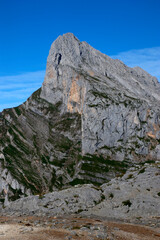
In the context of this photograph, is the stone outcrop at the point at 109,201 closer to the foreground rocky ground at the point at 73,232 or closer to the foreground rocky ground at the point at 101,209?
the foreground rocky ground at the point at 101,209

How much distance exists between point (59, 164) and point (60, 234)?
150 m

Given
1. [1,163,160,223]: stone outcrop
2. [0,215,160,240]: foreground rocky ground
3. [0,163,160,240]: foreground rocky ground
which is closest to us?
[0,215,160,240]: foreground rocky ground

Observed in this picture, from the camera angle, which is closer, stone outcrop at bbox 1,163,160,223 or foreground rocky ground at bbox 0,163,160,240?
foreground rocky ground at bbox 0,163,160,240

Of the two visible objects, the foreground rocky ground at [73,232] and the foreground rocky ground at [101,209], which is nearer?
the foreground rocky ground at [73,232]

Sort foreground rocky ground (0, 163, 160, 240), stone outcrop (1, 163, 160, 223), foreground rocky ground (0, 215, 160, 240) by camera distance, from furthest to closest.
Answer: stone outcrop (1, 163, 160, 223), foreground rocky ground (0, 163, 160, 240), foreground rocky ground (0, 215, 160, 240)

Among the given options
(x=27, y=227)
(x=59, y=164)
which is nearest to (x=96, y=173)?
(x=59, y=164)

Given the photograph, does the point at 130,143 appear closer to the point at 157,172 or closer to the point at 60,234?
the point at 157,172

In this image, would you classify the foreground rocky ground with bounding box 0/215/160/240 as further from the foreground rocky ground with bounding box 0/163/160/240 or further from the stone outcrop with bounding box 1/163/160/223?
the stone outcrop with bounding box 1/163/160/223

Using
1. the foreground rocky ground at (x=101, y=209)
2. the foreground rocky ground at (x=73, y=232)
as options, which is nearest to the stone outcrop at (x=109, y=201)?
the foreground rocky ground at (x=101, y=209)

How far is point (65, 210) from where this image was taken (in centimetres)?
7244

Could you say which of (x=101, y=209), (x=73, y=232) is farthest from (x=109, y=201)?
(x=73, y=232)

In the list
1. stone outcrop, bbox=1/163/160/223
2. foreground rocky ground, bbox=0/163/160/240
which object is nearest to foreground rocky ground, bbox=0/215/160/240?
foreground rocky ground, bbox=0/163/160/240

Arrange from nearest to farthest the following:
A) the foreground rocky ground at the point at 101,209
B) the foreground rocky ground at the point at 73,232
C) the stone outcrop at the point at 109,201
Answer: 1. the foreground rocky ground at the point at 73,232
2. the foreground rocky ground at the point at 101,209
3. the stone outcrop at the point at 109,201

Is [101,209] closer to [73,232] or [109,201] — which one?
[109,201]
